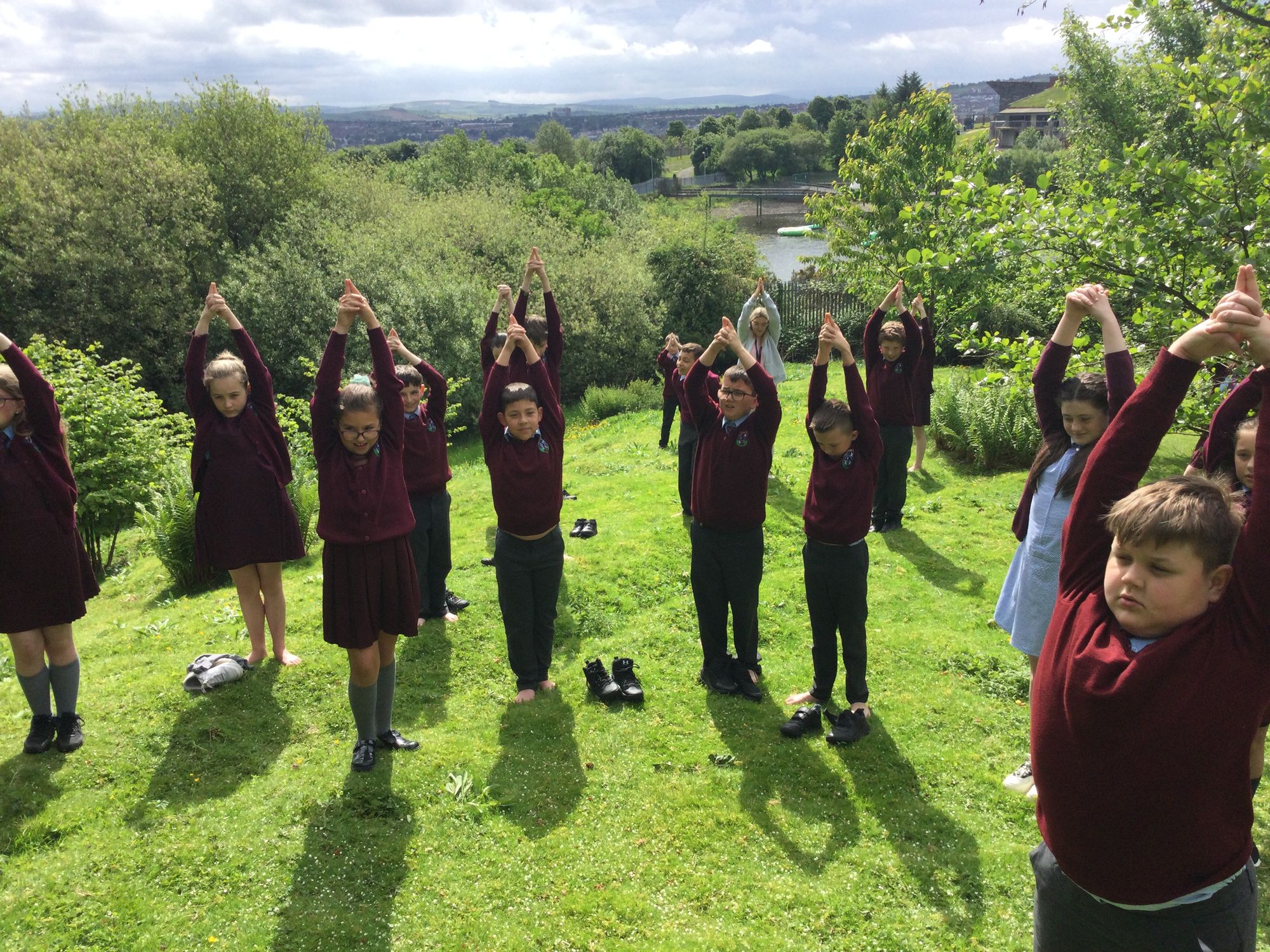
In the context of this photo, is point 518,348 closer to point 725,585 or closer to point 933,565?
point 725,585

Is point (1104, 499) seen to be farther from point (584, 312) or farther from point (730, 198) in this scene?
point (730, 198)

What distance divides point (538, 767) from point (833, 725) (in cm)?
203

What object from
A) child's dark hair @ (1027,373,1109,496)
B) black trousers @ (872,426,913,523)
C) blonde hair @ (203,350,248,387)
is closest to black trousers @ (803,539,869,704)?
child's dark hair @ (1027,373,1109,496)

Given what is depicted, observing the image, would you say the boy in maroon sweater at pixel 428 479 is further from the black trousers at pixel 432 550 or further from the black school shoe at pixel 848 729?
the black school shoe at pixel 848 729

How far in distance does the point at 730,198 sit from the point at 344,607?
328ft

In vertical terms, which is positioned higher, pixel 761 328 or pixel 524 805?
pixel 761 328

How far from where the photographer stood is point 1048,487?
15.6ft

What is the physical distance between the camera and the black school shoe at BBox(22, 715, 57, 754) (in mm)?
5172

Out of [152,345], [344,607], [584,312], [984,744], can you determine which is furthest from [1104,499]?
[152,345]

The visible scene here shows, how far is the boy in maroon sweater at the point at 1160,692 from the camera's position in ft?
7.25

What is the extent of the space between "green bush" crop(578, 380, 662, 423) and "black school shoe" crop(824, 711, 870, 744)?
14.6 meters

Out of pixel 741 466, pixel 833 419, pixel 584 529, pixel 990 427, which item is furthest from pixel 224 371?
pixel 990 427

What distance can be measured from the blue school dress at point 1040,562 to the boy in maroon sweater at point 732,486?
1631 millimetres

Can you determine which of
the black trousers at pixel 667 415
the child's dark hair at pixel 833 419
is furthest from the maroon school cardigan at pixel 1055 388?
the black trousers at pixel 667 415
